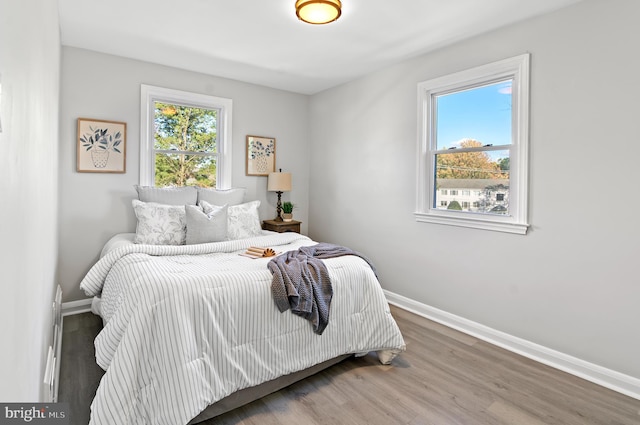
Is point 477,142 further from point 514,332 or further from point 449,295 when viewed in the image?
point 514,332

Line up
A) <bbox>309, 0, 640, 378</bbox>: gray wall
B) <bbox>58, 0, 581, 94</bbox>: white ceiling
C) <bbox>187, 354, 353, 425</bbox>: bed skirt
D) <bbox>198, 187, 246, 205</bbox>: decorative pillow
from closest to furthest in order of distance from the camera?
<bbox>187, 354, 353, 425</bbox>: bed skirt, <bbox>309, 0, 640, 378</bbox>: gray wall, <bbox>58, 0, 581, 94</bbox>: white ceiling, <bbox>198, 187, 246, 205</bbox>: decorative pillow

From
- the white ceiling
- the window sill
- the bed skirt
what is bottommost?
the bed skirt

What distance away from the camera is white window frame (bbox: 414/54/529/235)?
278 centimetres

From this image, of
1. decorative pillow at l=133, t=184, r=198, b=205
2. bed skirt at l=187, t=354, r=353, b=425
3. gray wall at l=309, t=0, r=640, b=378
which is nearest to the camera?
bed skirt at l=187, t=354, r=353, b=425

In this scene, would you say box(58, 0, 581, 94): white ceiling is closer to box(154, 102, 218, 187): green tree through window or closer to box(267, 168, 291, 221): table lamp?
box(154, 102, 218, 187): green tree through window

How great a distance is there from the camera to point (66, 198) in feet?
11.2

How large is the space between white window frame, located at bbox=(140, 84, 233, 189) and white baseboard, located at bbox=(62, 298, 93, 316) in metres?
1.32

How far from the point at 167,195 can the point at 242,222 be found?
0.83 m

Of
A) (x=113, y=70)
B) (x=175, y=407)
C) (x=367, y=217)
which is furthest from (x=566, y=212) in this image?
(x=113, y=70)

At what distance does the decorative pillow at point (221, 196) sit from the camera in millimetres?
3918

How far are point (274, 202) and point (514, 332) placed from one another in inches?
125

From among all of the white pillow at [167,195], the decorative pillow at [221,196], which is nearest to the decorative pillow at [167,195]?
the white pillow at [167,195]

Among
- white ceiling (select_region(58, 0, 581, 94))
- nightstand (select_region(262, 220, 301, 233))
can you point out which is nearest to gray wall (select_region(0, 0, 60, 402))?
white ceiling (select_region(58, 0, 581, 94))

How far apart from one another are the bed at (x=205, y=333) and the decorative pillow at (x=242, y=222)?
914mm
